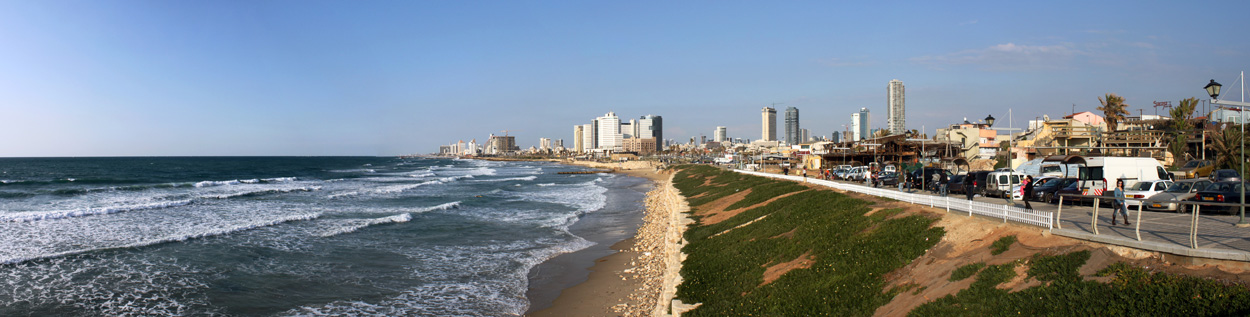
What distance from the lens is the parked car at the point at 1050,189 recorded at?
1936 centimetres

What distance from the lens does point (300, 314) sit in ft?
46.9

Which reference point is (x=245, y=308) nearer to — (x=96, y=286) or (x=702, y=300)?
(x=96, y=286)

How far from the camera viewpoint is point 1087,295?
298 inches

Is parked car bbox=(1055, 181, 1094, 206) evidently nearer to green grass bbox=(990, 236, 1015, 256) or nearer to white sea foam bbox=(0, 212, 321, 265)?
green grass bbox=(990, 236, 1015, 256)

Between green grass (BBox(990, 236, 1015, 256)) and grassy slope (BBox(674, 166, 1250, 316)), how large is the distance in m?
0.05

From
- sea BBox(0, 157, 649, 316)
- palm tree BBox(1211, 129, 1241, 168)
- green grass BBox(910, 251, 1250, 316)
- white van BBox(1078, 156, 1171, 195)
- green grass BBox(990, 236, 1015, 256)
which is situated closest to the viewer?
green grass BBox(910, 251, 1250, 316)

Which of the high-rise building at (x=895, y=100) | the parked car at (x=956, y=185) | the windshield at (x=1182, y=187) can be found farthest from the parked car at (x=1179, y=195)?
the high-rise building at (x=895, y=100)

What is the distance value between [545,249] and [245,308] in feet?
35.9

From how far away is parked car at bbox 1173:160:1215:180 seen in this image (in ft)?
99.6

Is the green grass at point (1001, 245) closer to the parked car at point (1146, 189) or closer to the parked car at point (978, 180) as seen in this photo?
the parked car at point (1146, 189)

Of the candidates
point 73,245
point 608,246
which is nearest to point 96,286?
point 73,245

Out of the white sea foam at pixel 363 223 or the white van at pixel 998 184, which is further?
the white sea foam at pixel 363 223

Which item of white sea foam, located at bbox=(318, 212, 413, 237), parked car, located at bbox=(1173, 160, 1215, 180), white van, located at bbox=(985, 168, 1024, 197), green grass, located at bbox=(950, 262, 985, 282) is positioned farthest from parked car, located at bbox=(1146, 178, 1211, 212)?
white sea foam, located at bbox=(318, 212, 413, 237)

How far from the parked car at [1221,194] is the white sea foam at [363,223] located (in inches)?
1182
